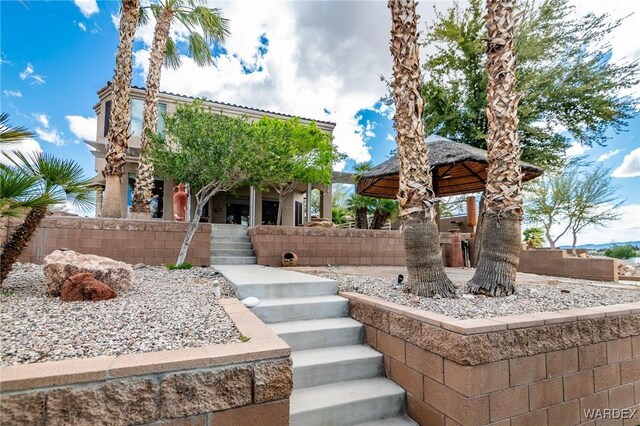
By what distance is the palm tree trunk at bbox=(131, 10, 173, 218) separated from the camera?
28.2ft

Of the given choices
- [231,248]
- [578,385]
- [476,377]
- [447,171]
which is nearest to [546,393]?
[578,385]

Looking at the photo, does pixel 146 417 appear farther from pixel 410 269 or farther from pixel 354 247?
pixel 354 247

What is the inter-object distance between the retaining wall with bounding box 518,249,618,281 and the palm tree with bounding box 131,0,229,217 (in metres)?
11.3

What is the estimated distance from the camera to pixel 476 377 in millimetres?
2291

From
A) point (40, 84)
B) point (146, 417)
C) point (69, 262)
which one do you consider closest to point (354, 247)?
point (69, 262)

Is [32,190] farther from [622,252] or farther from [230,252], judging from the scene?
[622,252]

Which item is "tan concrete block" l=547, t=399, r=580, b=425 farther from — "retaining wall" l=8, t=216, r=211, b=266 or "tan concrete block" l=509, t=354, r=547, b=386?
"retaining wall" l=8, t=216, r=211, b=266

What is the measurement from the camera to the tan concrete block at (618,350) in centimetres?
296

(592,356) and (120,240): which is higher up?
(120,240)

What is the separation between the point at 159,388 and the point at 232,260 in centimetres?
623

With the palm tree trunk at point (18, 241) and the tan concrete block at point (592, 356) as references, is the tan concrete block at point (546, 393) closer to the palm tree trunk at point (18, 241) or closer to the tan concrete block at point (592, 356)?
the tan concrete block at point (592, 356)

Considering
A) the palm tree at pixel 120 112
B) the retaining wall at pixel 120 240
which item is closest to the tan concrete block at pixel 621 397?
the retaining wall at pixel 120 240

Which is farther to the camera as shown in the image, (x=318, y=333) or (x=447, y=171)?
(x=447, y=171)

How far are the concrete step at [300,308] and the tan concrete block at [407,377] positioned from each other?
97cm
